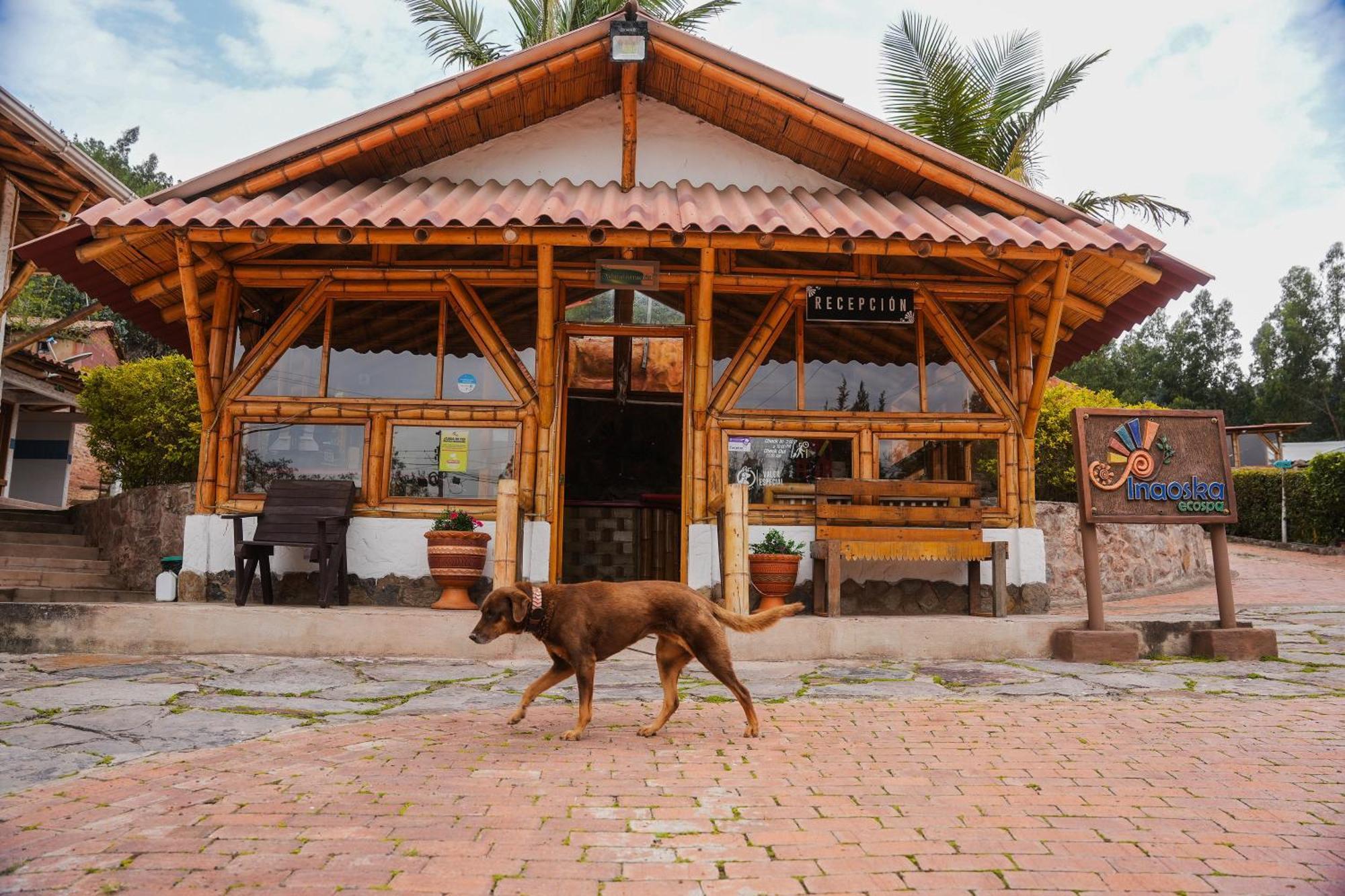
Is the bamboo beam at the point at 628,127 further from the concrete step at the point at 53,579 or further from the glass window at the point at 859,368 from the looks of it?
the concrete step at the point at 53,579

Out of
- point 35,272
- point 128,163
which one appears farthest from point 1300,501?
point 128,163

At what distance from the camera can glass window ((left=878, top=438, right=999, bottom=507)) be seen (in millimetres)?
9312

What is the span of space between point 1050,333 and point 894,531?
7.48 ft

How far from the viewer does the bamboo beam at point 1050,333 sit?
8.41 m

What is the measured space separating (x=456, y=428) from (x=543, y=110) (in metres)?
3.34

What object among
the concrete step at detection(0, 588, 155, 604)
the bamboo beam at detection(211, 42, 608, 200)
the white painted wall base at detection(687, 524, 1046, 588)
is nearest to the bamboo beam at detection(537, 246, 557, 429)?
the bamboo beam at detection(211, 42, 608, 200)

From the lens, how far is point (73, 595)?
38.9 feet

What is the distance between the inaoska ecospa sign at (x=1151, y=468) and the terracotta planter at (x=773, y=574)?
7.92ft

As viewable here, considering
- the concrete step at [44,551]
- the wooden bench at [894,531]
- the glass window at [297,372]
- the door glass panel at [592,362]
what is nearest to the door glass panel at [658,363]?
the door glass panel at [592,362]

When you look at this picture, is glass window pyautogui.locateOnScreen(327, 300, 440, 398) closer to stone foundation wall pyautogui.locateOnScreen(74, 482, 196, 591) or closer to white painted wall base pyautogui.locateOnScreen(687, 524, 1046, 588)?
white painted wall base pyautogui.locateOnScreen(687, 524, 1046, 588)

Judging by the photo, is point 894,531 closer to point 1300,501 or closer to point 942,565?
point 942,565

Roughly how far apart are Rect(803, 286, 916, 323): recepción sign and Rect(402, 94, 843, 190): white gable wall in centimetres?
123

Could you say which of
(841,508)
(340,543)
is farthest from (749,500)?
(340,543)

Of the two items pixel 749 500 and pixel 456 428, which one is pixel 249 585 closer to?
pixel 456 428
